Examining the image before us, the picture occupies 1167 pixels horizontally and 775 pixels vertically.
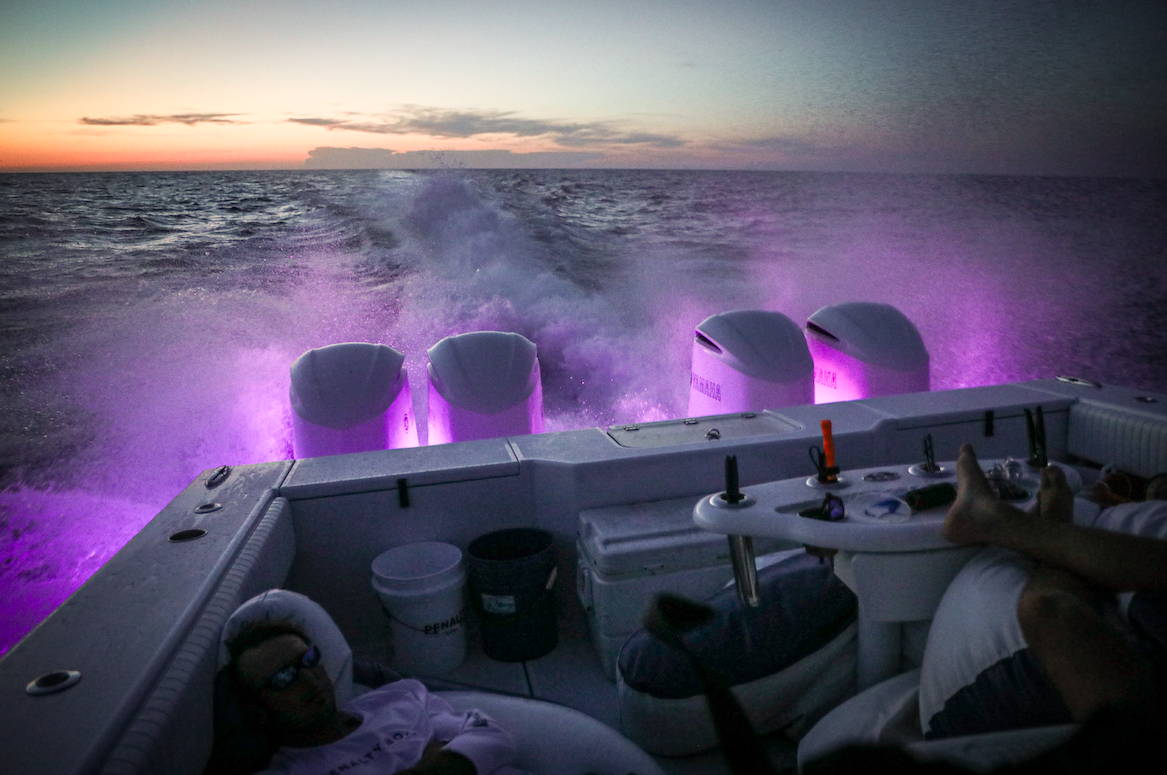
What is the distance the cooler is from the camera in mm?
1775

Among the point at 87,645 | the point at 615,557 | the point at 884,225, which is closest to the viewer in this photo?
the point at 87,645

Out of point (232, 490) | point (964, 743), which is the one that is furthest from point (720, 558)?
point (232, 490)

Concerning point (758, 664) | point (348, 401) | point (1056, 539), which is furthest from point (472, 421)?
point (1056, 539)

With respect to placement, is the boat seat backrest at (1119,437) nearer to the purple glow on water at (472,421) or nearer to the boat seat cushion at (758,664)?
the boat seat cushion at (758,664)

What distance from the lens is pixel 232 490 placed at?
1.84 m

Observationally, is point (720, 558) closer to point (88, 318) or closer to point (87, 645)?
point (87, 645)

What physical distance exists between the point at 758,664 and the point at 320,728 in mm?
855

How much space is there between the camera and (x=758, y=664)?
152cm

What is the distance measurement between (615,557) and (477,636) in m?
0.56

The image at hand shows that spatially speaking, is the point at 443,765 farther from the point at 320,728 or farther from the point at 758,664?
the point at 758,664

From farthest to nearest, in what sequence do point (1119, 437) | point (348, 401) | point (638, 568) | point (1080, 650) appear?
point (348, 401), point (1119, 437), point (638, 568), point (1080, 650)

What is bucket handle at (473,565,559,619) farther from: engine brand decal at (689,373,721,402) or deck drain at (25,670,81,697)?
engine brand decal at (689,373,721,402)

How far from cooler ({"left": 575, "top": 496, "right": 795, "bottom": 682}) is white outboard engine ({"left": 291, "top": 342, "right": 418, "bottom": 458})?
927 millimetres

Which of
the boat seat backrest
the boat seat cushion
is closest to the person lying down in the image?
the boat seat cushion
